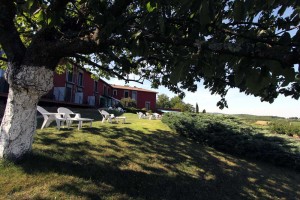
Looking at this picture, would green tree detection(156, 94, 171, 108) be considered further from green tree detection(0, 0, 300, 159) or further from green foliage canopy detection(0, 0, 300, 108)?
green foliage canopy detection(0, 0, 300, 108)

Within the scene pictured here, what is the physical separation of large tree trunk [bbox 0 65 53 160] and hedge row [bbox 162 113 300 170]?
9.14 m

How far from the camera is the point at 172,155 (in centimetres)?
955

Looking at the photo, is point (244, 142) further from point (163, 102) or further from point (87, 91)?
point (163, 102)

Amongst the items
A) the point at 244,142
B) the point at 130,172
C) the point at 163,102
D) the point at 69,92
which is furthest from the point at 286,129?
the point at 163,102

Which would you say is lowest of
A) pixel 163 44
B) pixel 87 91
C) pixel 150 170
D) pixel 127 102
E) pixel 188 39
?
pixel 150 170

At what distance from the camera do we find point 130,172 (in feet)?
22.9

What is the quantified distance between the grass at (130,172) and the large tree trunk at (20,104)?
16.3 inches

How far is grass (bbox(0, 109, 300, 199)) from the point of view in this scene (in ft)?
17.8

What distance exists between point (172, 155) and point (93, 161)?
11.3 ft

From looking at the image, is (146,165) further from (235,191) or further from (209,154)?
(209,154)

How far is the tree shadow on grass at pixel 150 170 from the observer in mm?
6031

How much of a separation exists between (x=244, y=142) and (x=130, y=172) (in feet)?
23.5

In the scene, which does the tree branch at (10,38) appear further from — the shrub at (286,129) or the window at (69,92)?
the shrub at (286,129)

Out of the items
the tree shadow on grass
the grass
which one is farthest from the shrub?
the tree shadow on grass
